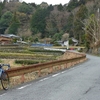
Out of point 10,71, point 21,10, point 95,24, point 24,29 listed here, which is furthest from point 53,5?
point 10,71

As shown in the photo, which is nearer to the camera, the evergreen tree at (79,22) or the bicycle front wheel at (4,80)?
the bicycle front wheel at (4,80)

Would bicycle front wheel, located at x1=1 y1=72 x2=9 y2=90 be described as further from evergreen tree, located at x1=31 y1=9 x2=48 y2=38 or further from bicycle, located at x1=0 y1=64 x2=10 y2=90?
evergreen tree, located at x1=31 y1=9 x2=48 y2=38

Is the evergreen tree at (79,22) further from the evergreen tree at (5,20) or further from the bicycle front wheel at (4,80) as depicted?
the bicycle front wheel at (4,80)

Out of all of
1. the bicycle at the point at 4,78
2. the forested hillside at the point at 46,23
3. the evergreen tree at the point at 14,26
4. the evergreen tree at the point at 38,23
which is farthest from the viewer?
the evergreen tree at the point at 38,23

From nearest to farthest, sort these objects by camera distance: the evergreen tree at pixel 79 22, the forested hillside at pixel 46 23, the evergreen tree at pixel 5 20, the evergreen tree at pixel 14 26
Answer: the evergreen tree at pixel 79 22, the forested hillside at pixel 46 23, the evergreen tree at pixel 14 26, the evergreen tree at pixel 5 20

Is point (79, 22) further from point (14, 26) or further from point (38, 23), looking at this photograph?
point (14, 26)

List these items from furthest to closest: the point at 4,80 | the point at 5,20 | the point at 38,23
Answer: the point at 5,20 < the point at 38,23 < the point at 4,80

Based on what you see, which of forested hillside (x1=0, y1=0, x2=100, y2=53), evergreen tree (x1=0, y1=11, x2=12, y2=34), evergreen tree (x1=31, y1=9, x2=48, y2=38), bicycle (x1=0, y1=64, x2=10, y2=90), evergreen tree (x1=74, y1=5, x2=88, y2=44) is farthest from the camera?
evergreen tree (x1=0, y1=11, x2=12, y2=34)

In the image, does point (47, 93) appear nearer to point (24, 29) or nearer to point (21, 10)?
point (24, 29)

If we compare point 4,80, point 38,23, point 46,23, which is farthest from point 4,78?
point 46,23

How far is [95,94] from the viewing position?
982 cm

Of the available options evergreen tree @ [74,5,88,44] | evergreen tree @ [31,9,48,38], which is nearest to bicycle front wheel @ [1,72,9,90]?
evergreen tree @ [74,5,88,44]

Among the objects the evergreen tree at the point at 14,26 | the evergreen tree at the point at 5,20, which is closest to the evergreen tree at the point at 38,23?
the evergreen tree at the point at 14,26

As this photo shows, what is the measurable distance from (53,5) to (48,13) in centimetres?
1827
